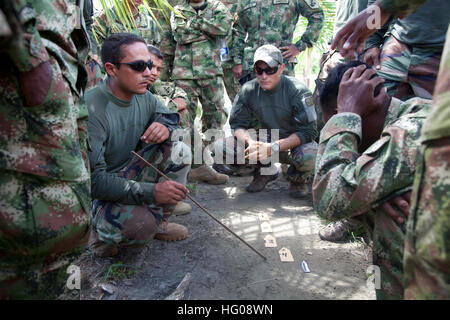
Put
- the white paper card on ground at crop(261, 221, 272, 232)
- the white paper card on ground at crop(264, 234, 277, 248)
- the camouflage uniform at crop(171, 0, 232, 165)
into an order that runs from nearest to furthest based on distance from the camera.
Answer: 1. the white paper card on ground at crop(264, 234, 277, 248)
2. the white paper card on ground at crop(261, 221, 272, 232)
3. the camouflage uniform at crop(171, 0, 232, 165)

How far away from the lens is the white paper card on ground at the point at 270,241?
2842 mm

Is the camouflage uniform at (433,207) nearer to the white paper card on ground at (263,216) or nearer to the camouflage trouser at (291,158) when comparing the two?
the white paper card on ground at (263,216)

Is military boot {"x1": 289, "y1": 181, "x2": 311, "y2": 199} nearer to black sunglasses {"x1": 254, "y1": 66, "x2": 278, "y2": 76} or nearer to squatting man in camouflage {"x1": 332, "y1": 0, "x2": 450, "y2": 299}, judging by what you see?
black sunglasses {"x1": 254, "y1": 66, "x2": 278, "y2": 76}

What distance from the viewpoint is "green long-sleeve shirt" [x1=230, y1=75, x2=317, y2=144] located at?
3916mm

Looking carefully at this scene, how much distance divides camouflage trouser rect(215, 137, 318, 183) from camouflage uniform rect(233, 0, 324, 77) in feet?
→ 4.40

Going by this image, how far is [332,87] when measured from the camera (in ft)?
6.31

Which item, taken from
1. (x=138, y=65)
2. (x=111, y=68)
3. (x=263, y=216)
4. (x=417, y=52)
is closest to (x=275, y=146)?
(x=263, y=216)

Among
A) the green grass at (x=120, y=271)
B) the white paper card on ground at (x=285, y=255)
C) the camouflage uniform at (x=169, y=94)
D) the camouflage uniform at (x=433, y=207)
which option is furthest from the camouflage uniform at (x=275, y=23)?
the camouflage uniform at (x=433, y=207)

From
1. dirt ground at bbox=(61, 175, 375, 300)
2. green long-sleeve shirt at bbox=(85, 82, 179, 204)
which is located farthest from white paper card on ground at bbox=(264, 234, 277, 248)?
green long-sleeve shirt at bbox=(85, 82, 179, 204)

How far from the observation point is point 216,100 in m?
4.98
